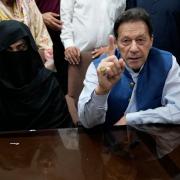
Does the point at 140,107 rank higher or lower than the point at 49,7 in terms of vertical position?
lower

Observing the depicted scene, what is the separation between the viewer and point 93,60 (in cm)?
230

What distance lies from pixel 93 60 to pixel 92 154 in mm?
911

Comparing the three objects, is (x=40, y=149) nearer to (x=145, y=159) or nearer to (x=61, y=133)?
(x=61, y=133)

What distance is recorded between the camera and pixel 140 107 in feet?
6.63

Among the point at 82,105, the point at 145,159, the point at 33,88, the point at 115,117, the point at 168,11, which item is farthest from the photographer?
the point at 168,11

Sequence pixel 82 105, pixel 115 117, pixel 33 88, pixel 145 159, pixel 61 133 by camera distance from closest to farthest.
A: pixel 145 159
pixel 61 133
pixel 82 105
pixel 115 117
pixel 33 88

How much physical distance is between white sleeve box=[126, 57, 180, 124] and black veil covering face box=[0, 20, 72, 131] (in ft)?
1.51

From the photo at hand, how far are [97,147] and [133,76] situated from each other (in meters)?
0.59

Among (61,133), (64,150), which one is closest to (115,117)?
(61,133)

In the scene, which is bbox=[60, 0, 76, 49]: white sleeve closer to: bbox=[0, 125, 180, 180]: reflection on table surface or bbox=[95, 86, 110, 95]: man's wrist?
bbox=[95, 86, 110, 95]: man's wrist

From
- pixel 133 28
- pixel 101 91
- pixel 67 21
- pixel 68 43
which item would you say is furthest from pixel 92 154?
pixel 67 21

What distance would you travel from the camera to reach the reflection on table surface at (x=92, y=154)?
133 cm

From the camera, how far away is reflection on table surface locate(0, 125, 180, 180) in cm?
133

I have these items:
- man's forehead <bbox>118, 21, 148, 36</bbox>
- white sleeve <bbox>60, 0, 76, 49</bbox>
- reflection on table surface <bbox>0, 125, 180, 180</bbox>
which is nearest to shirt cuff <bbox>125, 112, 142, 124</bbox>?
reflection on table surface <bbox>0, 125, 180, 180</bbox>
